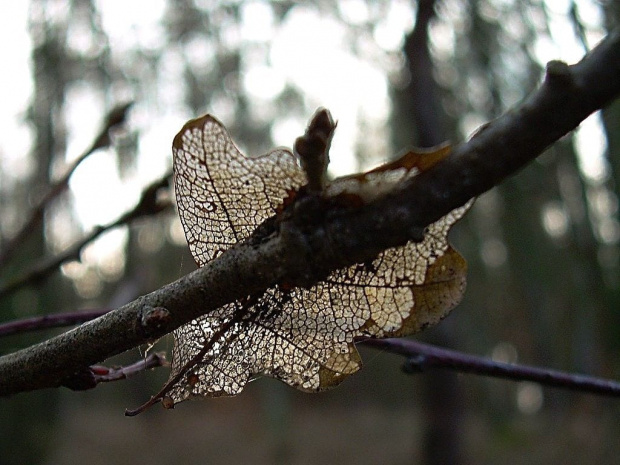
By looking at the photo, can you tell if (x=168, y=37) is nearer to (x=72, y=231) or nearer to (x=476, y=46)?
(x=72, y=231)

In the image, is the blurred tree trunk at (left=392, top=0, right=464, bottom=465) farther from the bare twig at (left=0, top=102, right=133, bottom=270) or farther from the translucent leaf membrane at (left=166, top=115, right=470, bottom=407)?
the translucent leaf membrane at (left=166, top=115, right=470, bottom=407)

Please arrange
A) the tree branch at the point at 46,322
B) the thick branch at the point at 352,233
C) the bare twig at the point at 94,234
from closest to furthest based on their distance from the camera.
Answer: the thick branch at the point at 352,233, the tree branch at the point at 46,322, the bare twig at the point at 94,234

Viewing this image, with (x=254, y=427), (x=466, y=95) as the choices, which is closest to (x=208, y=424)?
(x=254, y=427)

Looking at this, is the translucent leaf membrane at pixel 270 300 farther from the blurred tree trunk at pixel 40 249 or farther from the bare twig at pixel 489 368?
the blurred tree trunk at pixel 40 249

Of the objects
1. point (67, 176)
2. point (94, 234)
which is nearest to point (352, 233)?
point (94, 234)

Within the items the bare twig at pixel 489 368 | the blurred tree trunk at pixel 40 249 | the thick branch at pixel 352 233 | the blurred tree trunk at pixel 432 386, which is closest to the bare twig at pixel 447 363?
the bare twig at pixel 489 368
